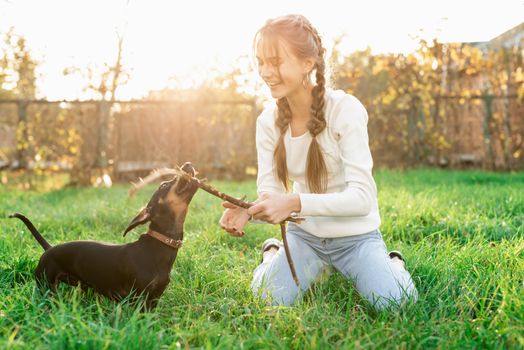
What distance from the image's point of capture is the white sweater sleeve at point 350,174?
2965 millimetres

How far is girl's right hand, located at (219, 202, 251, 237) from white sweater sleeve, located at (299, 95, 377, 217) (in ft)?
1.05

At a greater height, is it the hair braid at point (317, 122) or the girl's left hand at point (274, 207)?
the hair braid at point (317, 122)

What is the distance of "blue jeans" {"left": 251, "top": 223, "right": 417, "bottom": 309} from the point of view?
2986mm

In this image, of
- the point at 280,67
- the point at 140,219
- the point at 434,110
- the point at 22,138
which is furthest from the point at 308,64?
the point at 22,138

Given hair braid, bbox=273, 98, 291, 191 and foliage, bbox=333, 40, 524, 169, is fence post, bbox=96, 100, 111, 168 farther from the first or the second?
hair braid, bbox=273, 98, 291, 191

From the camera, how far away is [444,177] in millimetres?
8906

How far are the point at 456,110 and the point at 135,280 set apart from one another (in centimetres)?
970

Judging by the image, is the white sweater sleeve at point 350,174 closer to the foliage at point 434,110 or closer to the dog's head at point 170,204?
the dog's head at point 170,204

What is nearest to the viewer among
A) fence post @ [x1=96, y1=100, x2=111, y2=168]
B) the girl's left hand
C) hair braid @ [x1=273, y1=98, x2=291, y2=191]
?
the girl's left hand

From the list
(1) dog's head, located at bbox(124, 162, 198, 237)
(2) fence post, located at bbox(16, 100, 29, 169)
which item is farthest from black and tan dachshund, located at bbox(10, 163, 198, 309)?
(2) fence post, located at bbox(16, 100, 29, 169)

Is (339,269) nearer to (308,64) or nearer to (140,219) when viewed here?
(308,64)

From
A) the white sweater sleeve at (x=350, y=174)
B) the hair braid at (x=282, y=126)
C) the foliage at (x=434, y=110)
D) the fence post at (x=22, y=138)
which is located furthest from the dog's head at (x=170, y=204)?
the fence post at (x=22, y=138)

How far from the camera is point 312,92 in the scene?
10.7 feet

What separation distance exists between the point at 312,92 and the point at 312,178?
504mm
